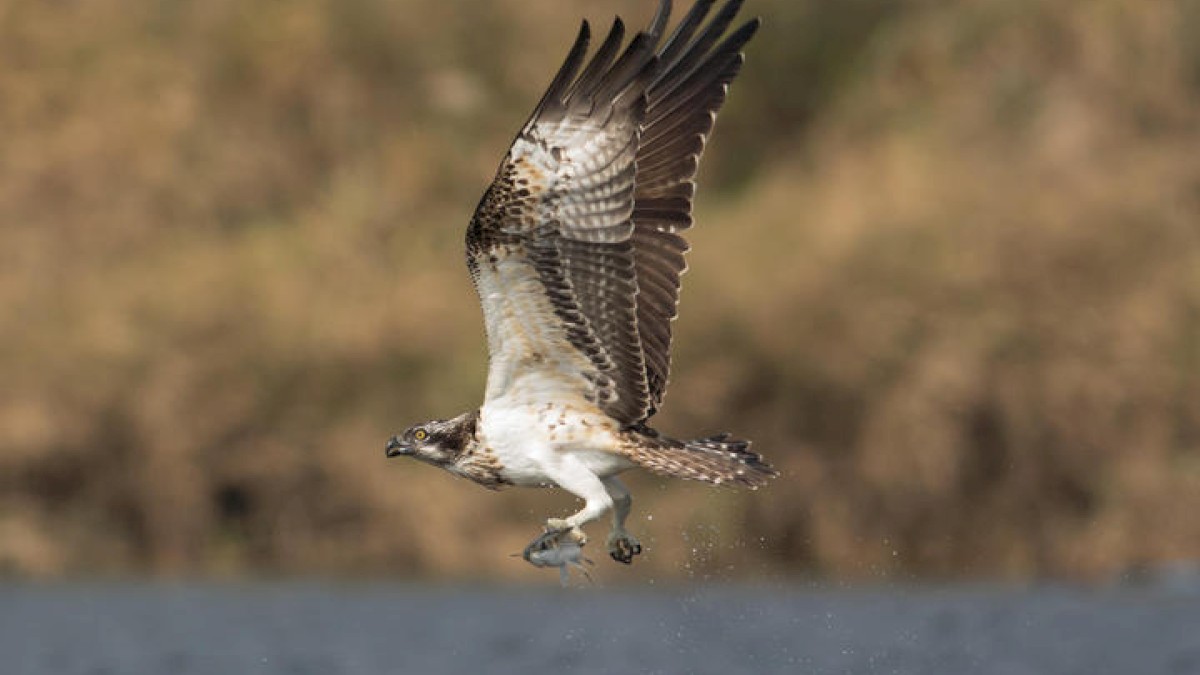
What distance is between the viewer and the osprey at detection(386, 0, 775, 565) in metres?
12.2

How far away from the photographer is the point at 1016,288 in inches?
1008

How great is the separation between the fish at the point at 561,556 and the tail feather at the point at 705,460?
20.4 inches

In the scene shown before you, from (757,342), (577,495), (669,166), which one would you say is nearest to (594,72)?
(669,166)

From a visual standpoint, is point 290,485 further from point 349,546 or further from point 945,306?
point 945,306

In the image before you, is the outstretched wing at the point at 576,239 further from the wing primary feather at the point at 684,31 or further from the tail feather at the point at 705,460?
the tail feather at the point at 705,460

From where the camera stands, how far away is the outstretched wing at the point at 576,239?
1215 cm

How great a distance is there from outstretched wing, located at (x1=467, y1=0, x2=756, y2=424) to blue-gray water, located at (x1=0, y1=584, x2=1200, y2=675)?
27.8 ft

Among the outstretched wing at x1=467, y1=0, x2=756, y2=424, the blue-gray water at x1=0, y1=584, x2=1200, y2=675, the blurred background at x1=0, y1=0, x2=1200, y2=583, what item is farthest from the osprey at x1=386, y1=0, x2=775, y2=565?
the blurred background at x1=0, y1=0, x2=1200, y2=583

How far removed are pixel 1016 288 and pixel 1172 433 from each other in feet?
6.75

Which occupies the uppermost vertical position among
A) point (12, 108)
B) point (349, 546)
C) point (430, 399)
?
point (12, 108)

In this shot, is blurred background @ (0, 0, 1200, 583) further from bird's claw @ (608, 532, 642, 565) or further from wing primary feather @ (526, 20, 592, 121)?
wing primary feather @ (526, 20, 592, 121)

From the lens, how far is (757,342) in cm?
2584

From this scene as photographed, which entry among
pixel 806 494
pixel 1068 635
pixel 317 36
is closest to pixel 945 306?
pixel 806 494

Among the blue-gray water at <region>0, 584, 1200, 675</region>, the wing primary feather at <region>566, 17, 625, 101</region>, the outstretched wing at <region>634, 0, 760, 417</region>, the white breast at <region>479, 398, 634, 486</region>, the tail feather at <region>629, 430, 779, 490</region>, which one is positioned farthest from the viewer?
the blue-gray water at <region>0, 584, 1200, 675</region>
